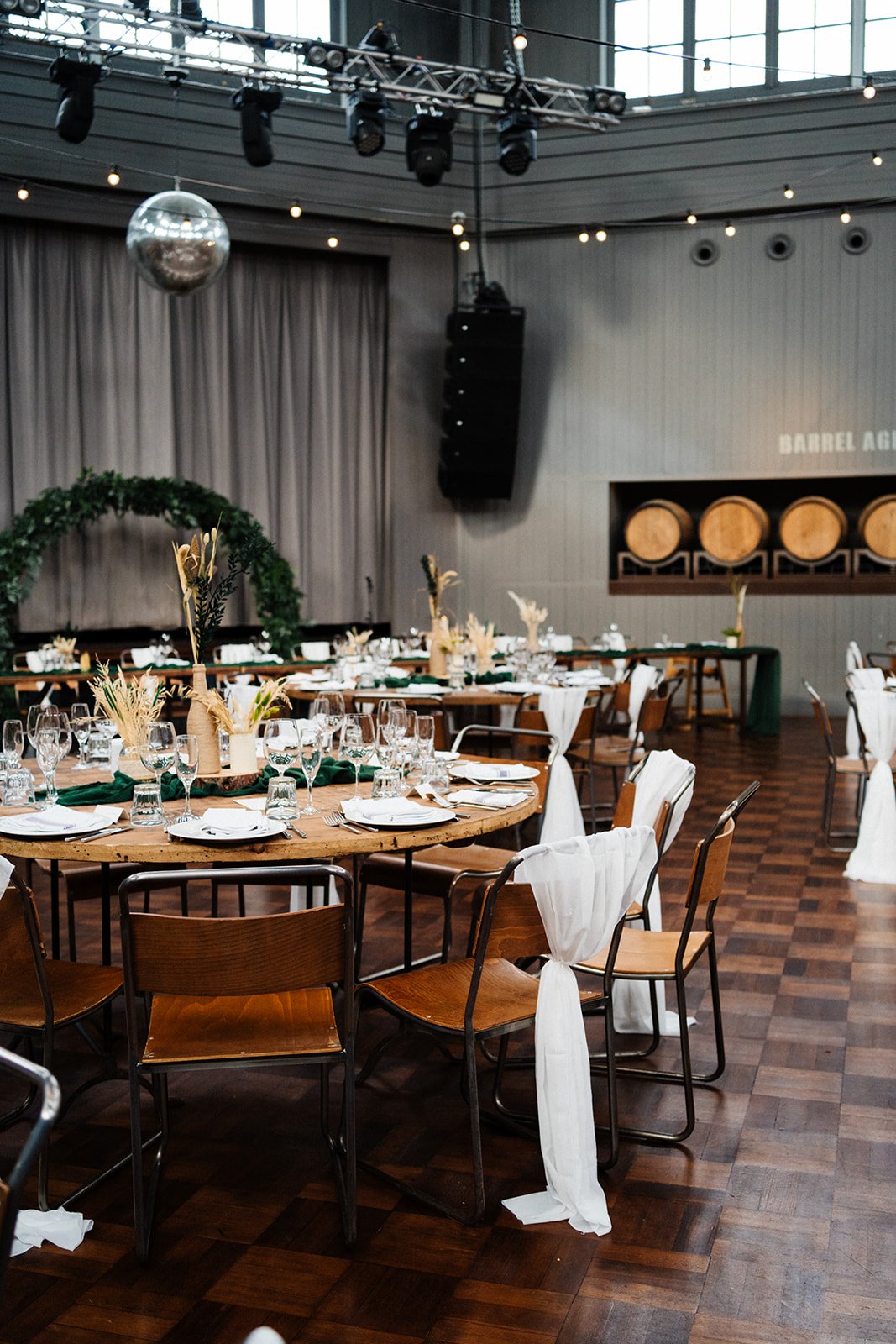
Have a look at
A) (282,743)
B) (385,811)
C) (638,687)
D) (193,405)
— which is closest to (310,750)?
(282,743)

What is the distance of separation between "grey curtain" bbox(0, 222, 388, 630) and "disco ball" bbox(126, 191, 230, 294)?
432 cm

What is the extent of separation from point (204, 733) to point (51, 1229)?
141 cm

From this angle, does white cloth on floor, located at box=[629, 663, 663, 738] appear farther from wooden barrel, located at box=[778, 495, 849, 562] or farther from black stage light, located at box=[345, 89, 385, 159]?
wooden barrel, located at box=[778, 495, 849, 562]

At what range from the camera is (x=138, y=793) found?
3.23m

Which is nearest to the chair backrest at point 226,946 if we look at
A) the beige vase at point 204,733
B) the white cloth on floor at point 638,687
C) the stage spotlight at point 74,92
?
the beige vase at point 204,733

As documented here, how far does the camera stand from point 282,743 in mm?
3400

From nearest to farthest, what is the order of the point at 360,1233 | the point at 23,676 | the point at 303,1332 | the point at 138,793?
the point at 303,1332 < the point at 360,1233 < the point at 138,793 < the point at 23,676

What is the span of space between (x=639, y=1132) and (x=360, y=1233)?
2.75 ft

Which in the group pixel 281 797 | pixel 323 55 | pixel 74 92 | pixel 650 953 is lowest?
pixel 650 953

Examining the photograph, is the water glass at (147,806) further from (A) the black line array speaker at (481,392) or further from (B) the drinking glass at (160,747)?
(A) the black line array speaker at (481,392)

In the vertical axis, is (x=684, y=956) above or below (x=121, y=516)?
below

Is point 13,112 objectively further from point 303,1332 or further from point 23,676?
point 303,1332

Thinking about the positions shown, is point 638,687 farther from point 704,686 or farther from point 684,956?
point 704,686

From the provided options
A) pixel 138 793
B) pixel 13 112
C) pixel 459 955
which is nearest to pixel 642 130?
pixel 13 112
